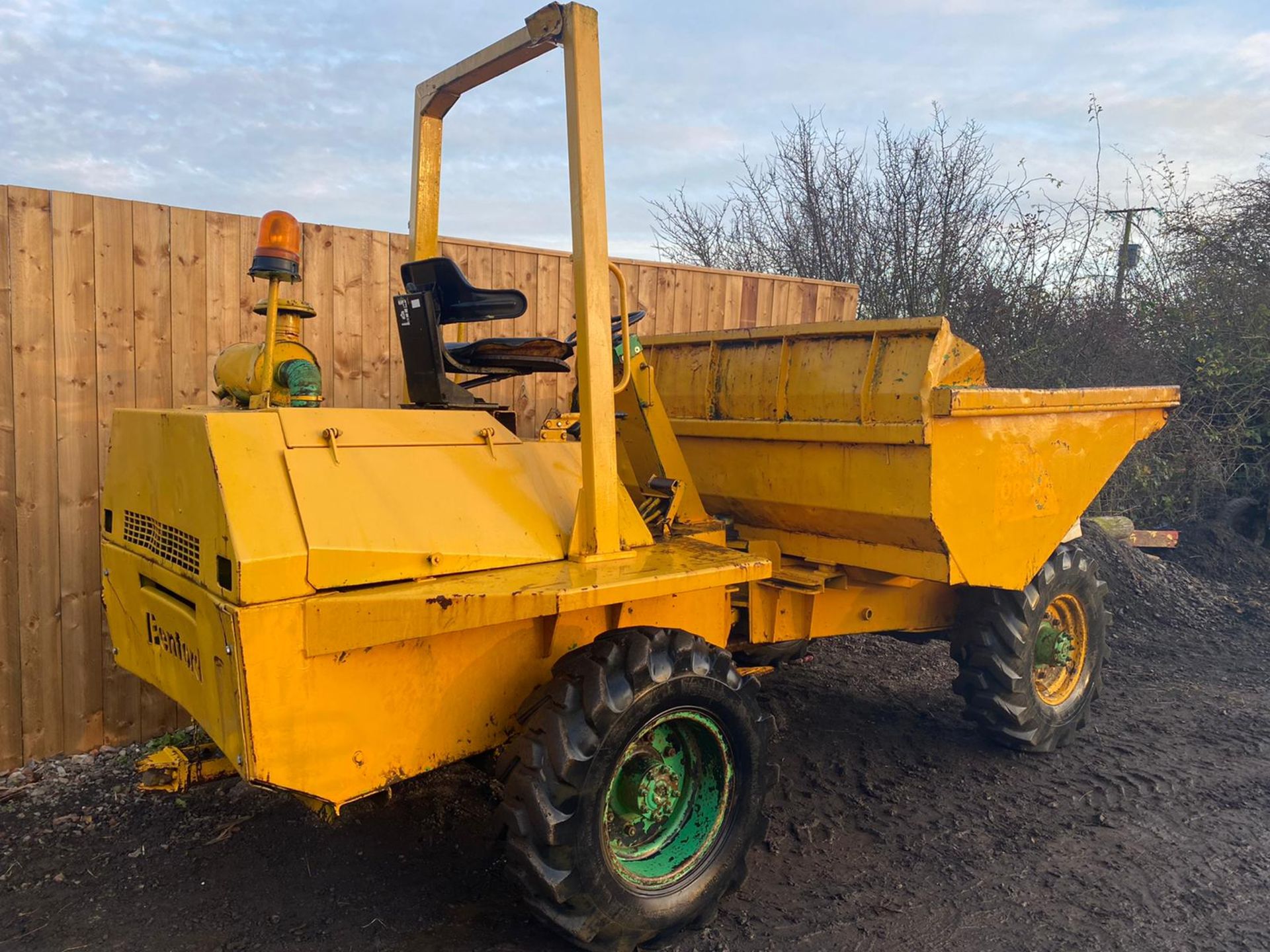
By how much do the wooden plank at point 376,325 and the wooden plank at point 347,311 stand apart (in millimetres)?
26

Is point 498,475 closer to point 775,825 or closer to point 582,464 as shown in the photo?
point 582,464

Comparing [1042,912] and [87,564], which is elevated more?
[87,564]

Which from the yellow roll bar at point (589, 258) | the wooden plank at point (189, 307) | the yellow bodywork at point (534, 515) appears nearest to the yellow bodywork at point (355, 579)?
the yellow bodywork at point (534, 515)

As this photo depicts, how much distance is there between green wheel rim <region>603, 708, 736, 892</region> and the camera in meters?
3.06

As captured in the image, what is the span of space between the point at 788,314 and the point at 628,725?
4.89 metres

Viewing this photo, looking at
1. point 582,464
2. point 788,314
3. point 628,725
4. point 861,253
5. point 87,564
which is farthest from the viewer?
point 861,253

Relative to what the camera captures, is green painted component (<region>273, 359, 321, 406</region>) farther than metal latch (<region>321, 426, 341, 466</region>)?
Yes

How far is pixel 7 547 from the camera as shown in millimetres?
4145

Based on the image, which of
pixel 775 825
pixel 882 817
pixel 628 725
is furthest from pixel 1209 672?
pixel 628 725

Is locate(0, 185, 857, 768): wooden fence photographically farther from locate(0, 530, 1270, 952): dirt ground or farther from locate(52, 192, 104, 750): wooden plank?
locate(0, 530, 1270, 952): dirt ground

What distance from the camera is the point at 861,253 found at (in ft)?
35.6

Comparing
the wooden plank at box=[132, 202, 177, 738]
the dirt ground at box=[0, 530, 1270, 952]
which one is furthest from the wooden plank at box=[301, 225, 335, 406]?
the dirt ground at box=[0, 530, 1270, 952]

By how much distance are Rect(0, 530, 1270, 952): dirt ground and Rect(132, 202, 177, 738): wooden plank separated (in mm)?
943

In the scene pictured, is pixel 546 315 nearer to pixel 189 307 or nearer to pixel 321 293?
pixel 321 293
